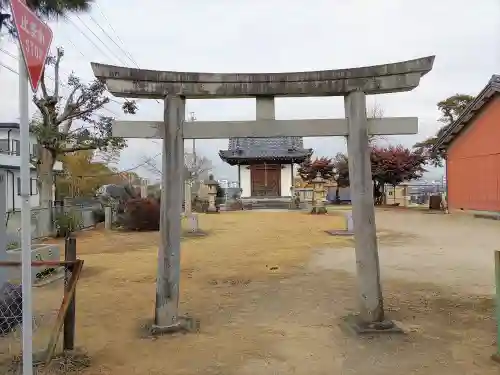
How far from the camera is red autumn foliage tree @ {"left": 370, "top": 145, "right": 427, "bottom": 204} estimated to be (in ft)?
110

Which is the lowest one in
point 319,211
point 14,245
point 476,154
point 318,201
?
point 14,245

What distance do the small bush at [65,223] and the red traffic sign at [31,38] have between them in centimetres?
1452

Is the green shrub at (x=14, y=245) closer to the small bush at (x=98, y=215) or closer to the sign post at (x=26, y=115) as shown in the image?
the sign post at (x=26, y=115)

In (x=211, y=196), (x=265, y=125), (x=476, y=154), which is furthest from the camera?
(x=211, y=196)

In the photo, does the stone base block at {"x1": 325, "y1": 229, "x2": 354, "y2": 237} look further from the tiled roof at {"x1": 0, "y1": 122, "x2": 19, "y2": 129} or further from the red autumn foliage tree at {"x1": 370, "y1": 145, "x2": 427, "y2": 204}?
the tiled roof at {"x1": 0, "y1": 122, "x2": 19, "y2": 129}

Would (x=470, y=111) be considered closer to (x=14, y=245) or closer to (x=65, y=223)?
(x=65, y=223)

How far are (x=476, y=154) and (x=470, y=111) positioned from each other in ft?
7.42

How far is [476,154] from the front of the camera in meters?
23.4

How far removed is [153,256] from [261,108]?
726 centimetres

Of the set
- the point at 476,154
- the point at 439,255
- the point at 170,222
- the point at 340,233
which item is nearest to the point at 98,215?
the point at 340,233

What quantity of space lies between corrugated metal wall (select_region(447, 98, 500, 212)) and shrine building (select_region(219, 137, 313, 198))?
45.5 feet

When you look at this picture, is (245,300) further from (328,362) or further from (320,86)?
(320,86)

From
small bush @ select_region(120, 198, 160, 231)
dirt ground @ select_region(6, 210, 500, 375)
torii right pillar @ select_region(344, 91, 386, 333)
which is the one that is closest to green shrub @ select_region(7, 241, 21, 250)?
dirt ground @ select_region(6, 210, 500, 375)

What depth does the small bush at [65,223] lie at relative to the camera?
54.6ft
